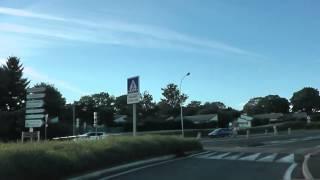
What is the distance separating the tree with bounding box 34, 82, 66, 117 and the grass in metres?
69.5

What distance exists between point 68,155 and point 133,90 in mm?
13392

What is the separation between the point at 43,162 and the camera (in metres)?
17.0

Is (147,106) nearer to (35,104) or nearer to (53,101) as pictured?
(53,101)

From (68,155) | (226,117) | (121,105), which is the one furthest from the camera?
(121,105)

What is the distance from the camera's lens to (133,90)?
32719mm

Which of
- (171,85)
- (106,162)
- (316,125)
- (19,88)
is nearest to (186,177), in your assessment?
(106,162)

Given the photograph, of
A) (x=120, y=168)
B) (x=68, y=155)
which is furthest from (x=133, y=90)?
(x=68, y=155)

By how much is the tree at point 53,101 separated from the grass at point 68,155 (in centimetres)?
6945

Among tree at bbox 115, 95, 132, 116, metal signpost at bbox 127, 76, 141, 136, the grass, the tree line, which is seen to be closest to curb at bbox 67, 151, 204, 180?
the grass

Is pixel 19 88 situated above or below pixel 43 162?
above

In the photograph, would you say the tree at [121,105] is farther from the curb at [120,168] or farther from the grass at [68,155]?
the curb at [120,168]

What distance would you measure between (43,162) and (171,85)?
16254 cm

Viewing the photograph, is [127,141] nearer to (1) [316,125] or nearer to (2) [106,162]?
(2) [106,162]

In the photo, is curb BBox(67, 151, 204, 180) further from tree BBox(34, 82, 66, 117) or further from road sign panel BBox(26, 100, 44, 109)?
tree BBox(34, 82, 66, 117)
